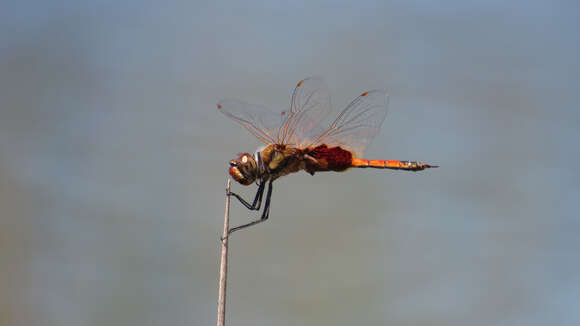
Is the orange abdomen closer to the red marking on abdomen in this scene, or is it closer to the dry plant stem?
the red marking on abdomen

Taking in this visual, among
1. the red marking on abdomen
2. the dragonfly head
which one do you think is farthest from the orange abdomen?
the dragonfly head

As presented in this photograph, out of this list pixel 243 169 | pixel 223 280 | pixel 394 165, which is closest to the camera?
pixel 223 280

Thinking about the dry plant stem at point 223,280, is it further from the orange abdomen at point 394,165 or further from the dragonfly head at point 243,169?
the orange abdomen at point 394,165

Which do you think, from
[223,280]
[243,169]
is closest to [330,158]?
[243,169]

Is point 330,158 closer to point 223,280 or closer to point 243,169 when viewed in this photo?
point 243,169

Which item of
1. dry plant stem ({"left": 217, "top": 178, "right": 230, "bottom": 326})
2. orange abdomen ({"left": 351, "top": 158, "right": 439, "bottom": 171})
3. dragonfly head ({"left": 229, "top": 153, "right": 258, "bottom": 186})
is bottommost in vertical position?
Answer: dry plant stem ({"left": 217, "top": 178, "right": 230, "bottom": 326})

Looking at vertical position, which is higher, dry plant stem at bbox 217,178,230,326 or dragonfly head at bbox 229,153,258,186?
dragonfly head at bbox 229,153,258,186

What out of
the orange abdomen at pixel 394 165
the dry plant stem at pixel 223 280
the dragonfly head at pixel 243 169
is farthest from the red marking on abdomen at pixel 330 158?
the dry plant stem at pixel 223 280
